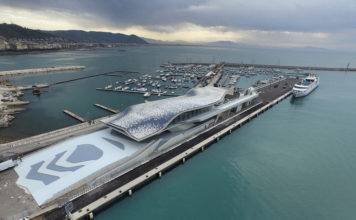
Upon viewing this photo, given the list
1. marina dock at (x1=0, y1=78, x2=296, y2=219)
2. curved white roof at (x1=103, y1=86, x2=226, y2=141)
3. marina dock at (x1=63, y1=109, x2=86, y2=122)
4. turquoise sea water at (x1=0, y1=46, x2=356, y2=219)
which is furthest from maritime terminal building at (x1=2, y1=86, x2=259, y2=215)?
marina dock at (x1=63, y1=109, x2=86, y2=122)

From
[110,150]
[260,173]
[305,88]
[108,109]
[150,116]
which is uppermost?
[305,88]

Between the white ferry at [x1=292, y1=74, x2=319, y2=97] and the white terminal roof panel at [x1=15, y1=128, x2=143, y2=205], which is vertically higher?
the white ferry at [x1=292, y1=74, x2=319, y2=97]

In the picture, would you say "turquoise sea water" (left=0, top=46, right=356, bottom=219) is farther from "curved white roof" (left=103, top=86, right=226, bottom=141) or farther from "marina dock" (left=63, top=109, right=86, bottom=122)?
"curved white roof" (left=103, top=86, right=226, bottom=141)

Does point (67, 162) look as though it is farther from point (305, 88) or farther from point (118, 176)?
point (305, 88)

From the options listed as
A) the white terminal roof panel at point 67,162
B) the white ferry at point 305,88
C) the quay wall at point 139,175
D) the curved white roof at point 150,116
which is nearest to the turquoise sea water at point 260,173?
the quay wall at point 139,175

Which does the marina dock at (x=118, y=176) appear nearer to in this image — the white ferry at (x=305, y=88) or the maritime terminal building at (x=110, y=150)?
the maritime terminal building at (x=110, y=150)

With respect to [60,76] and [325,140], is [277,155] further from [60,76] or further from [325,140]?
[60,76]

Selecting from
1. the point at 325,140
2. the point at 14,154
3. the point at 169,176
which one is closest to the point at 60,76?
the point at 14,154

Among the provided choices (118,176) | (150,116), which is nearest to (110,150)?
(118,176)
